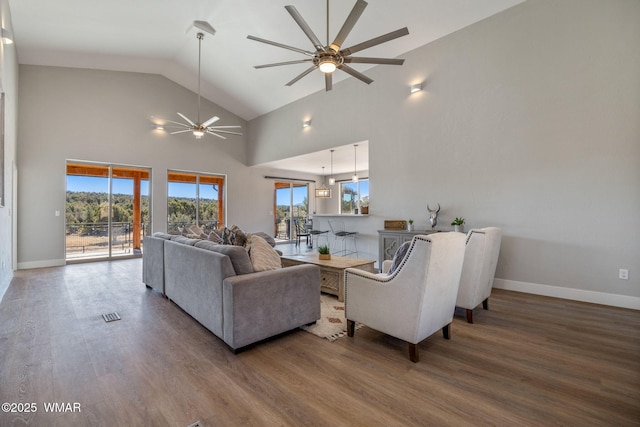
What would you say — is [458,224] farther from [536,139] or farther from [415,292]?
[415,292]

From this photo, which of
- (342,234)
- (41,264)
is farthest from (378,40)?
(41,264)

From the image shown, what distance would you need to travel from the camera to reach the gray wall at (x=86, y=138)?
6.02 metres

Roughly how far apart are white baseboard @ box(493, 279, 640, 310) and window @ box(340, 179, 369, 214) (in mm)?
6715

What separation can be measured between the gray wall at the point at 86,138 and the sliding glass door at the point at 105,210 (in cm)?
25

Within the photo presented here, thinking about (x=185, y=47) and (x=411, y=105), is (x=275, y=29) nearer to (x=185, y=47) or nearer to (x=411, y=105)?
(x=185, y=47)

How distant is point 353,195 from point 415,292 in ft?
30.1

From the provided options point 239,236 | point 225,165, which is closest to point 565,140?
point 239,236

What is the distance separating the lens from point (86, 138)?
662 centimetres

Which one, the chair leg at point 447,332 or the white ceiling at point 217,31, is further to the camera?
the white ceiling at point 217,31

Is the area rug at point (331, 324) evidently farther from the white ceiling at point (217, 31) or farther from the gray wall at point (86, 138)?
the gray wall at point (86, 138)

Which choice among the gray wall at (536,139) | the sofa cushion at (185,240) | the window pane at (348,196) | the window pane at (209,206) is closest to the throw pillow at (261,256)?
the sofa cushion at (185,240)

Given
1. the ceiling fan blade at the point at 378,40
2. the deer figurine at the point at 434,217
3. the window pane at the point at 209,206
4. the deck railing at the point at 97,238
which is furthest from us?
the window pane at the point at 209,206

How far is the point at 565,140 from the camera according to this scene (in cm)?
379

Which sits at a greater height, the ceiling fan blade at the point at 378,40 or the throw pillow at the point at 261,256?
the ceiling fan blade at the point at 378,40
